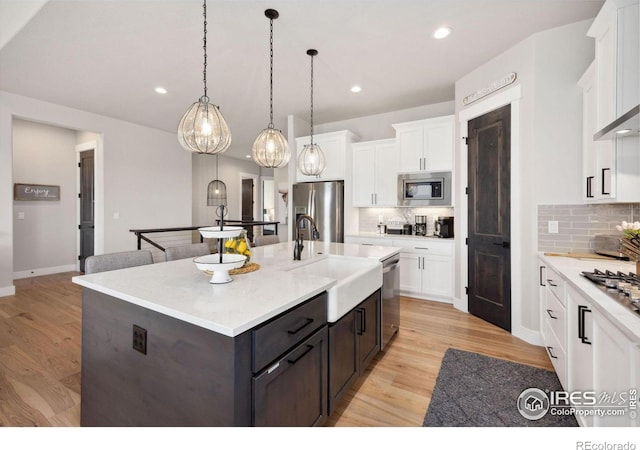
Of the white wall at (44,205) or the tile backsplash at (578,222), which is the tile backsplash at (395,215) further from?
the white wall at (44,205)

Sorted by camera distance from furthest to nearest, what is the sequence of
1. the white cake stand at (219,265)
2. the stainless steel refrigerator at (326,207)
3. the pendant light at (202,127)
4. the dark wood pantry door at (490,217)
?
the stainless steel refrigerator at (326,207), the dark wood pantry door at (490,217), the pendant light at (202,127), the white cake stand at (219,265)

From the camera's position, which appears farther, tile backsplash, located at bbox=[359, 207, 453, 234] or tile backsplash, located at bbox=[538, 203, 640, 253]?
tile backsplash, located at bbox=[359, 207, 453, 234]

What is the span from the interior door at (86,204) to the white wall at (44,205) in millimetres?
195

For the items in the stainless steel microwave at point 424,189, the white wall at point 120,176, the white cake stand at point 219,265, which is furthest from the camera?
the white wall at point 120,176

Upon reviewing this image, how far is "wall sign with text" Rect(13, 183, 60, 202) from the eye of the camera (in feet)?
16.7

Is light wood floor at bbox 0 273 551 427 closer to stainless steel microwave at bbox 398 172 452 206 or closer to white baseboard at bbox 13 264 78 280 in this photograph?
stainless steel microwave at bbox 398 172 452 206

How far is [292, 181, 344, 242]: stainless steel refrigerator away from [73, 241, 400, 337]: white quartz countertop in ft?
8.46

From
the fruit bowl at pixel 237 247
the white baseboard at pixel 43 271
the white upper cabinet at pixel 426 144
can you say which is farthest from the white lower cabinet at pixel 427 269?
the white baseboard at pixel 43 271

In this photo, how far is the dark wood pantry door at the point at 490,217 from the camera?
10.0 ft

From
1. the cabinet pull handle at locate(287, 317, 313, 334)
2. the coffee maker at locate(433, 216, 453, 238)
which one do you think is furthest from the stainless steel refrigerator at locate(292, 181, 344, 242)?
the cabinet pull handle at locate(287, 317, 313, 334)

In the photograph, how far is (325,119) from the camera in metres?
5.21

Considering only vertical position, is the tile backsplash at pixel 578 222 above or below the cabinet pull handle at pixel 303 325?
above

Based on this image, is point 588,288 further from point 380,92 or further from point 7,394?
point 7,394
